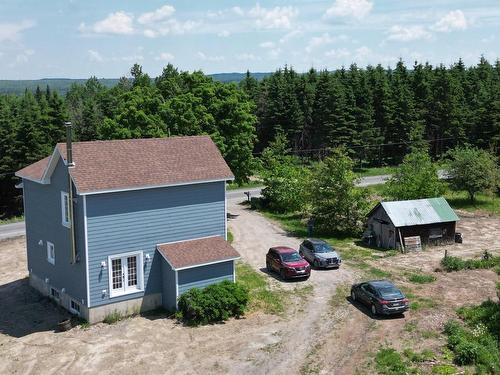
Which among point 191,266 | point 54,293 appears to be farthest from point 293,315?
point 54,293

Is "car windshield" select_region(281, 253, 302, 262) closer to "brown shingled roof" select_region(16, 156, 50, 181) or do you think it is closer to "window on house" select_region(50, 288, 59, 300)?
"window on house" select_region(50, 288, 59, 300)

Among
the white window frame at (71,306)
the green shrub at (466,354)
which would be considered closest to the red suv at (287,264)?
the white window frame at (71,306)

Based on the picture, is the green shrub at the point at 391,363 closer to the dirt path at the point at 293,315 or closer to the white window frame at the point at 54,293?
the dirt path at the point at 293,315

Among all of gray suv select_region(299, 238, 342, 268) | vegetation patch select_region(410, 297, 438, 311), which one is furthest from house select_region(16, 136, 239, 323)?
vegetation patch select_region(410, 297, 438, 311)

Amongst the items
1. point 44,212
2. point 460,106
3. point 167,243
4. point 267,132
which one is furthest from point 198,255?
point 460,106

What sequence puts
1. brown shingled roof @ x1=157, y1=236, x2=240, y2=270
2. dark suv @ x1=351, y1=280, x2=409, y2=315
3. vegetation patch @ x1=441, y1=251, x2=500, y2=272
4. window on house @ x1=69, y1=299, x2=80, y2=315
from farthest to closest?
1. vegetation patch @ x1=441, y1=251, x2=500, y2=272
2. window on house @ x1=69, y1=299, x2=80, y2=315
3. brown shingled roof @ x1=157, y1=236, x2=240, y2=270
4. dark suv @ x1=351, y1=280, x2=409, y2=315

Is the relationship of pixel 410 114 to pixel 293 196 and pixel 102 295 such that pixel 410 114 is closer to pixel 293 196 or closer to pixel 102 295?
pixel 293 196
